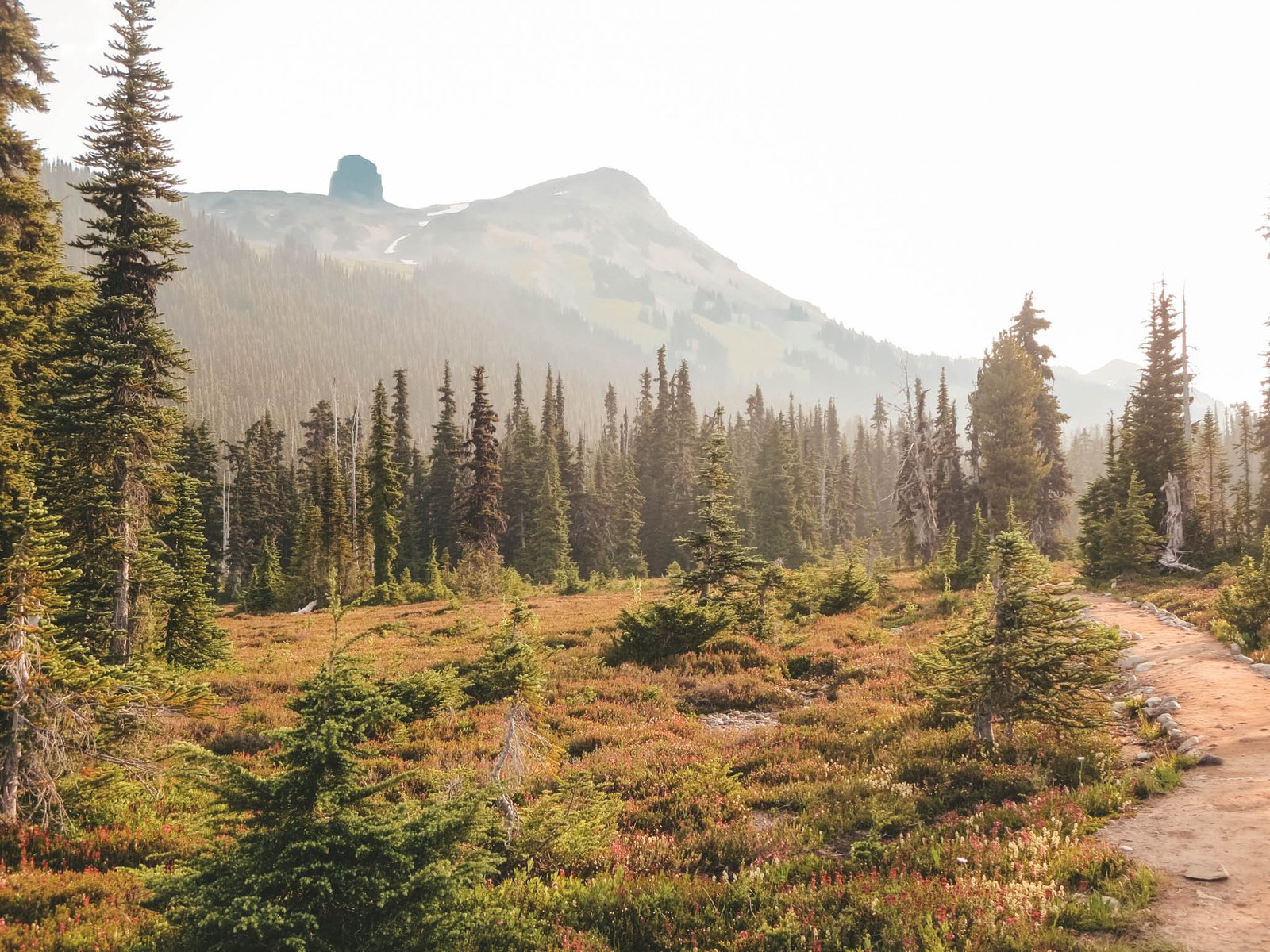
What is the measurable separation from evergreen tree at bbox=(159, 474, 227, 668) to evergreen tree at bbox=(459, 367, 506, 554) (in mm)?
25612

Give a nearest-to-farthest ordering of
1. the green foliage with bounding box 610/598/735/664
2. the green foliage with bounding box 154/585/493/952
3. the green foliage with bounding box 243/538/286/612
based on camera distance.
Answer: the green foliage with bounding box 154/585/493/952
the green foliage with bounding box 610/598/735/664
the green foliage with bounding box 243/538/286/612

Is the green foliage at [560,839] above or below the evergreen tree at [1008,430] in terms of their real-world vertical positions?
below

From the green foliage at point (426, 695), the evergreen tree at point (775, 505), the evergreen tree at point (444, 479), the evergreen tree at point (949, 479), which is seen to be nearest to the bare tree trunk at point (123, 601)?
the green foliage at point (426, 695)

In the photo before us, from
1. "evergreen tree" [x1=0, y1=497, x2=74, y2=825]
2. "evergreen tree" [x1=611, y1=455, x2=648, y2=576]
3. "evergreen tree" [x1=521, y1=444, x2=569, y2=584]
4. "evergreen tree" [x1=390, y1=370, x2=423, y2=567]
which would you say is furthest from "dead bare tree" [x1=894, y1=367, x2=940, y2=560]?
"evergreen tree" [x1=390, y1=370, x2=423, y2=567]

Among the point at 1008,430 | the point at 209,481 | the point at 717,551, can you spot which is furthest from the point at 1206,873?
the point at 209,481

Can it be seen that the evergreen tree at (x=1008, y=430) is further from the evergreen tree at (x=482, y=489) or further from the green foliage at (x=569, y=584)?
the evergreen tree at (x=482, y=489)

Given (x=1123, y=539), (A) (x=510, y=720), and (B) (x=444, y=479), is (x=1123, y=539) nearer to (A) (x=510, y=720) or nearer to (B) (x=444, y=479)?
(A) (x=510, y=720)

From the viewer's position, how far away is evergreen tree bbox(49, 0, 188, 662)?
1441 cm

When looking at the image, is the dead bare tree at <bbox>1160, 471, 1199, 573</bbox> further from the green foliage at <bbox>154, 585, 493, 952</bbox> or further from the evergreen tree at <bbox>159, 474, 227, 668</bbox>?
the evergreen tree at <bbox>159, 474, 227, 668</bbox>

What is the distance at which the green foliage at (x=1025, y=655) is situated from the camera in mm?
10188

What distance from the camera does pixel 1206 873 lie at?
661 centimetres

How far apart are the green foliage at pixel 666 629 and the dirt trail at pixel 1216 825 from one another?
11526 mm

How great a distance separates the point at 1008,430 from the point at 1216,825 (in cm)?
3838

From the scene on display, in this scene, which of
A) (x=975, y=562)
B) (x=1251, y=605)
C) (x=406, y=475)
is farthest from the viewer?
(x=406, y=475)
